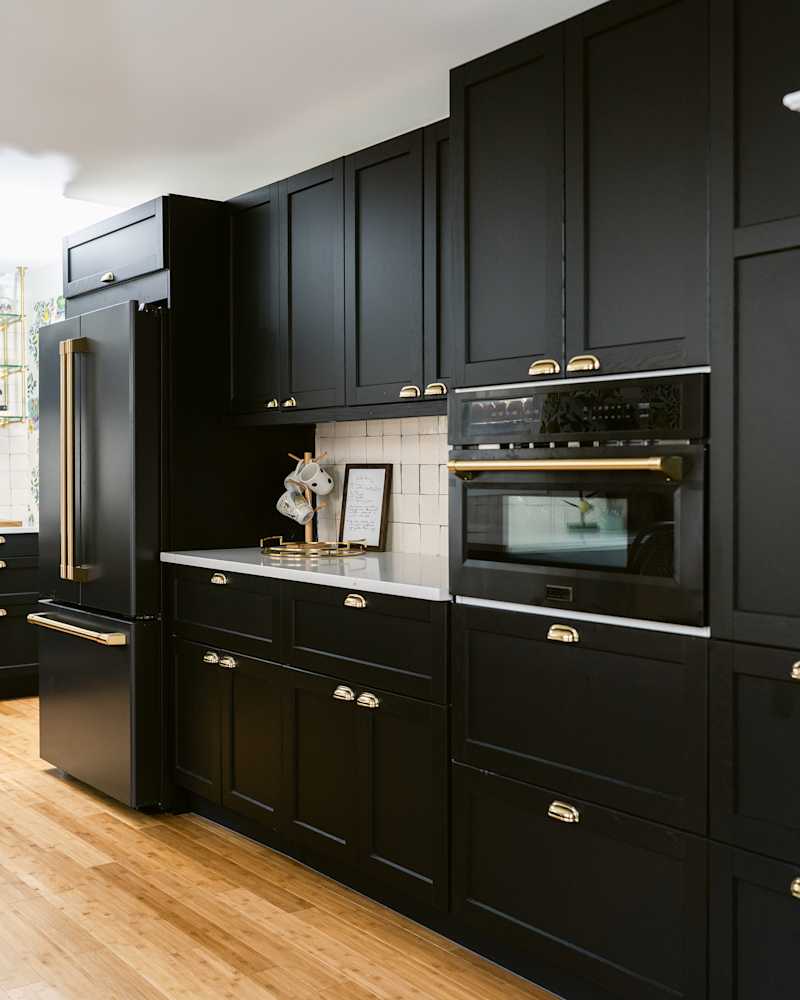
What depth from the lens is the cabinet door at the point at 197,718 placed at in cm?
369

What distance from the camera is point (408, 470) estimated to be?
3830 mm

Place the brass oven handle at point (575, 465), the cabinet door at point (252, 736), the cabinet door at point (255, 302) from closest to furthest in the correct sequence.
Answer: the brass oven handle at point (575, 465), the cabinet door at point (252, 736), the cabinet door at point (255, 302)

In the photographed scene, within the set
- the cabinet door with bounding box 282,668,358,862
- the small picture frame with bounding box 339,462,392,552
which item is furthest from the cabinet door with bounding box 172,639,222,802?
the small picture frame with bounding box 339,462,392,552

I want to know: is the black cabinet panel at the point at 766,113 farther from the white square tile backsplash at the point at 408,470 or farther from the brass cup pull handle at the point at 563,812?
the white square tile backsplash at the point at 408,470

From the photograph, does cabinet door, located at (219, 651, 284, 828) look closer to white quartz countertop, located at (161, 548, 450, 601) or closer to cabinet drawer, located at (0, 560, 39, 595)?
white quartz countertop, located at (161, 548, 450, 601)

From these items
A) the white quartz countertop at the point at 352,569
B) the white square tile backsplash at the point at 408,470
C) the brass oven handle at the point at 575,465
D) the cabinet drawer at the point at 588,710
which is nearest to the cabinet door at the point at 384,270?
the white square tile backsplash at the point at 408,470

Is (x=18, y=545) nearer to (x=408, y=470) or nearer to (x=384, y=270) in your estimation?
(x=408, y=470)

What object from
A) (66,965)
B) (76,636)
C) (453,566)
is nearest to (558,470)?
(453,566)

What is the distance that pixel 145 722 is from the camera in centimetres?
386

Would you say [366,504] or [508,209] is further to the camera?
[366,504]

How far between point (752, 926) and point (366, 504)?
223 cm

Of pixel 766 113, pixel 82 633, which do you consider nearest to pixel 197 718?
pixel 82 633

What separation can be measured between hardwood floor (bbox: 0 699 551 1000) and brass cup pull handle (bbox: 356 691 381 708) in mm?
588

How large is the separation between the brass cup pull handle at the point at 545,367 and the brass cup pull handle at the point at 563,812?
3.24ft
